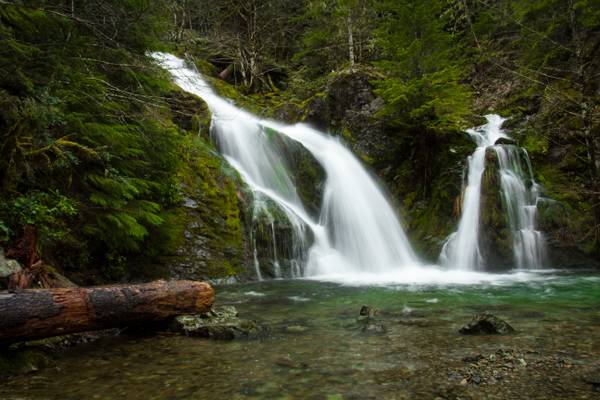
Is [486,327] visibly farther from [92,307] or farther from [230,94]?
[230,94]

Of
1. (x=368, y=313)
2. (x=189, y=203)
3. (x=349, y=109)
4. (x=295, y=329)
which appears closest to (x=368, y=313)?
(x=368, y=313)

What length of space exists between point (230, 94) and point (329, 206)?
9345 mm

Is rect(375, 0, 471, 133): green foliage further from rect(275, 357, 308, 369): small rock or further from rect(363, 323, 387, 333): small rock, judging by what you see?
rect(275, 357, 308, 369): small rock

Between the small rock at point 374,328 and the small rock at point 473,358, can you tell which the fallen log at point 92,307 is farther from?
the small rock at point 473,358

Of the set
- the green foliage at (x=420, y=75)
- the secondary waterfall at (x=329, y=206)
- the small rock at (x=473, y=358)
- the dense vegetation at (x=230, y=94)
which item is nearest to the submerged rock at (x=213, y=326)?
the dense vegetation at (x=230, y=94)

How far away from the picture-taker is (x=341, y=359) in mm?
3900

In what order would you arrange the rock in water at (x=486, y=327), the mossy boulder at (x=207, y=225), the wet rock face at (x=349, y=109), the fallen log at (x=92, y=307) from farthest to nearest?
the wet rock face at (x=349, y=109) < the mossy boulder at (x=207, y=225) < the rock in water at (x=486, y=327) < the fallen log at (x=92, y=307)

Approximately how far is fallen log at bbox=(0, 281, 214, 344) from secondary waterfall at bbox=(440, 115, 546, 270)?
28.2 feet

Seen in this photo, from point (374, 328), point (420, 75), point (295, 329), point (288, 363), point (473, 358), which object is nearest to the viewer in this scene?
point (473, 358)

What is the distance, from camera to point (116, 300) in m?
4.20

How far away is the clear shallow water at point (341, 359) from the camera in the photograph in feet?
10.3

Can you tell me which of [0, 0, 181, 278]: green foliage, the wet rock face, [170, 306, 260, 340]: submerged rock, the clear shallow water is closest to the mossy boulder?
[0, 0, 181, 278]: green foliage

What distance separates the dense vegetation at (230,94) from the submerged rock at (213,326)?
1.96m

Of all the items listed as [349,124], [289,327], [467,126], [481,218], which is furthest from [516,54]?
[289,327]
